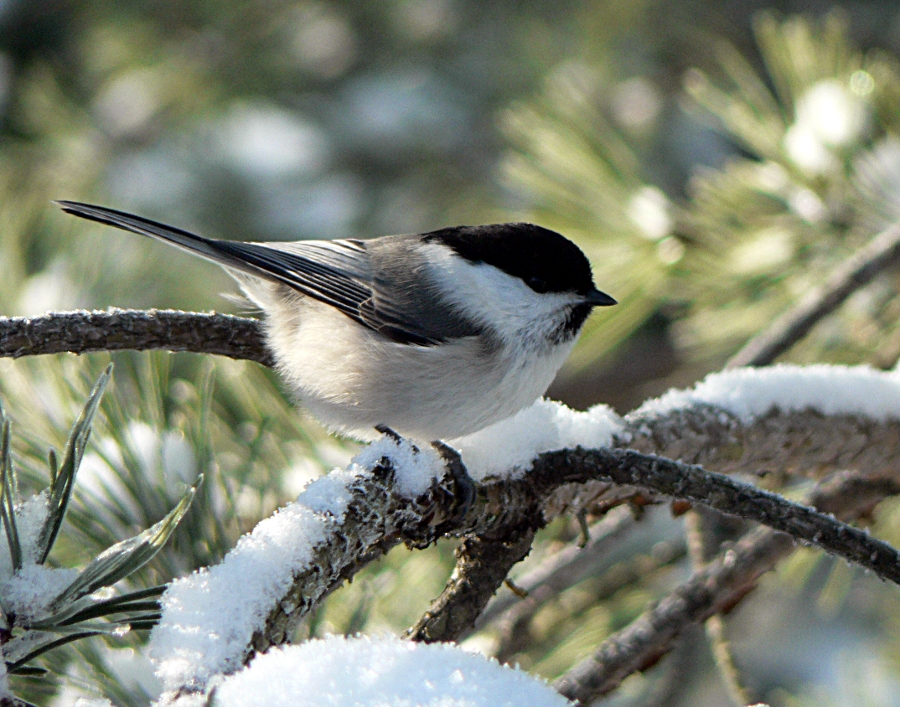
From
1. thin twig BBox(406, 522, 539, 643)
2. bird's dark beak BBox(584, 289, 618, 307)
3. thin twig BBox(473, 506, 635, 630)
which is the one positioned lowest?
thin twig BBox(406, 522, 539, 643)

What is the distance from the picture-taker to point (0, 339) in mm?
631

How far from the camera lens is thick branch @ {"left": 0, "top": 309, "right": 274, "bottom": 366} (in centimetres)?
64

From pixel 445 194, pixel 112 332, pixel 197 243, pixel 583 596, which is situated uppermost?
pixel 445 194

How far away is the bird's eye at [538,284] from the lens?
1.19 m

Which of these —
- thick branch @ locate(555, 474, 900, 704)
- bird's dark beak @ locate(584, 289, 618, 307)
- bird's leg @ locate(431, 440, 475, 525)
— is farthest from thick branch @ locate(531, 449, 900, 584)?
bird's dark beak @ locate(584, 289, 618, 307)

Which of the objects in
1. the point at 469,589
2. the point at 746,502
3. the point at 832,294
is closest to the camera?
the point at 746,502

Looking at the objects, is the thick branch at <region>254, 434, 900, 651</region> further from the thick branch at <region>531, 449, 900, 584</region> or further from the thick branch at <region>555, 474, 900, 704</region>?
the thick branch at <region>555, 474, 900, 704</region>

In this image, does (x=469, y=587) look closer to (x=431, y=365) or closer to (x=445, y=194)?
(x=431, y=365)

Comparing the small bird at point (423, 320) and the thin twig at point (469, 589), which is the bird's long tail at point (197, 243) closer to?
the small bird at point (423, 320)

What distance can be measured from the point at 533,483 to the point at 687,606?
29 cm

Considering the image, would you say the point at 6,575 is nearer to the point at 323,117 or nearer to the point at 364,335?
the point at 364,335

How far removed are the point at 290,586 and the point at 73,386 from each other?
57 cm

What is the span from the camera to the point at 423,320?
1.21 metres

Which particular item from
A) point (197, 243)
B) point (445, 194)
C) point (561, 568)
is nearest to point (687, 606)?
point (561, 568)
